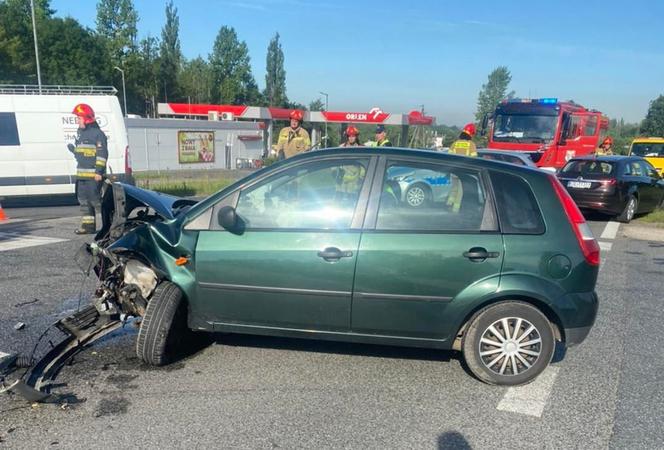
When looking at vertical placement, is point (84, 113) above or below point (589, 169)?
above

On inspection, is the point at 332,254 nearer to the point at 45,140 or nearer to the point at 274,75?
the point at 45,140

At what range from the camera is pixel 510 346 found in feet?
11.7

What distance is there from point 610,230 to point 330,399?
949cm

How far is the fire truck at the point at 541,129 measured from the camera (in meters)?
16.2

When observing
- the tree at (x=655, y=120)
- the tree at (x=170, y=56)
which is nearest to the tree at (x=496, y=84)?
the tree at (x=655, y=120)

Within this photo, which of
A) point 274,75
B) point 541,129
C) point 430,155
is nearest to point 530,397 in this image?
point 430,155

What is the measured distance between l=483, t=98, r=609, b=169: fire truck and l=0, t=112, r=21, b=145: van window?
13.9m

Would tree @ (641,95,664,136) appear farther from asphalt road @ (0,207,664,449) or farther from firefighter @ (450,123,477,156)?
asphalt road @ (0,207,664,449)

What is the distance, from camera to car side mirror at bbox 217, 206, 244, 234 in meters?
3.54

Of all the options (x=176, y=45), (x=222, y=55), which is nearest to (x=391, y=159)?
(x=176, y=45)

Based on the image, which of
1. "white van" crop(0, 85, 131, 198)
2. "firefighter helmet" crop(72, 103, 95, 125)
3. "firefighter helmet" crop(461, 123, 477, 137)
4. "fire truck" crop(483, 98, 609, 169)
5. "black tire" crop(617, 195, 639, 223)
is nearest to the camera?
"firefighter helmet" crop(72, 103, 95, 125)

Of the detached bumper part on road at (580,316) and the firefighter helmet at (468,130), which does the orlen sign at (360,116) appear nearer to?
the firefighter helmet at (468,130)

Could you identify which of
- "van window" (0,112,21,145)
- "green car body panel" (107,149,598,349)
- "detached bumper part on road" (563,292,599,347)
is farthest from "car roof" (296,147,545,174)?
"van window" (0,112,21,145)

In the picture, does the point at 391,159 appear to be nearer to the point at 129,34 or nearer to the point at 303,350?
the point at 303,350
